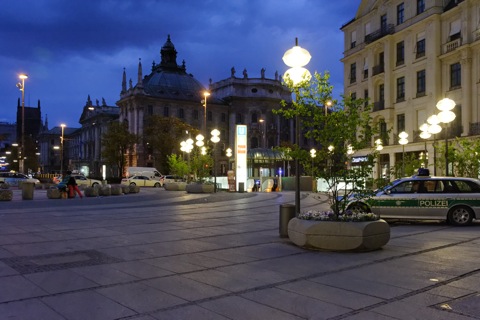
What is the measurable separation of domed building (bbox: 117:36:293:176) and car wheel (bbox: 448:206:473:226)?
281 feet

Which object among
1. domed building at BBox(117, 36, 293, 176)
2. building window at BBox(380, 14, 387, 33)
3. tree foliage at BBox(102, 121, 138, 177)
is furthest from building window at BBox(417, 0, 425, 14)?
domed building at BBox(117, 36, 293, 176)

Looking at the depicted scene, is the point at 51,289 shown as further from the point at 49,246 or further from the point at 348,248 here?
the point at 348,248

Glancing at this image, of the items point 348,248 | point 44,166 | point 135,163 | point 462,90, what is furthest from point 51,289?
point 44,166

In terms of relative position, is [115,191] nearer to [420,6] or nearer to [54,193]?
[54,193]

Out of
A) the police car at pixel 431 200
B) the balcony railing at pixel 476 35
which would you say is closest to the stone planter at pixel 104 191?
the police car at pixel 431 200

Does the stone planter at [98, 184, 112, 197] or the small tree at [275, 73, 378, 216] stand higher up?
the small tree at [275, 73, 378, 216]

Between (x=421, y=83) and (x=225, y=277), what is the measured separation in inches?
1506

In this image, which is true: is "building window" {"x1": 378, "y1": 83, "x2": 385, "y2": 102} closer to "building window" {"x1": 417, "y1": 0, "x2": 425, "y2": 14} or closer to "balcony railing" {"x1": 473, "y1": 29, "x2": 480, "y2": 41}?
"building window" {"x1": 417, "y1": 0, "x2": 425, "y2": 14}

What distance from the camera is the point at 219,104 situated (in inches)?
4205

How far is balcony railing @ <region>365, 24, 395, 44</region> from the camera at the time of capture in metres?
44.0

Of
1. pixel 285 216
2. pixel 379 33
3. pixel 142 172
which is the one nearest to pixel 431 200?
pixel 285 216

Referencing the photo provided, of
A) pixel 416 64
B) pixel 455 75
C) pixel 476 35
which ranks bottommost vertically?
pixel 455 75

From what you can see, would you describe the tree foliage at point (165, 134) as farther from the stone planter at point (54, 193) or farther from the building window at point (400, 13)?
the stone planter at point (54, 193)

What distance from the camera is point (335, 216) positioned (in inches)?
382
